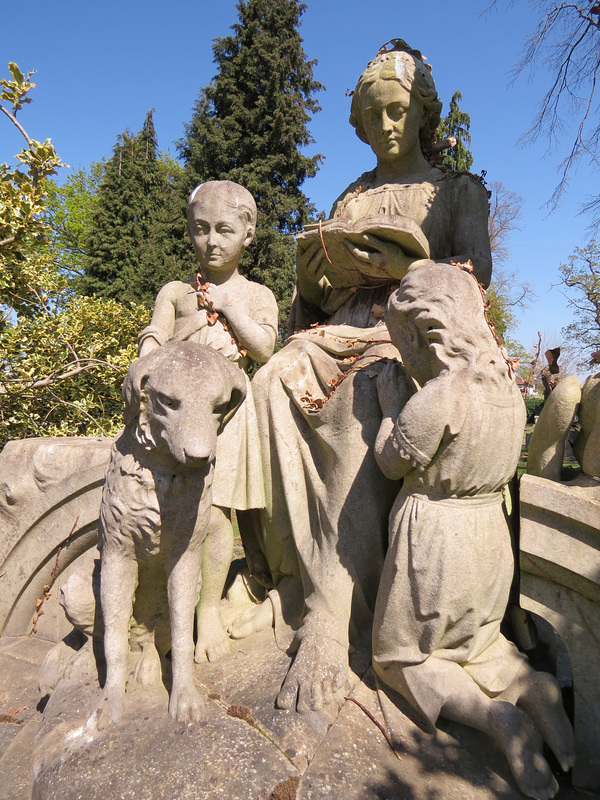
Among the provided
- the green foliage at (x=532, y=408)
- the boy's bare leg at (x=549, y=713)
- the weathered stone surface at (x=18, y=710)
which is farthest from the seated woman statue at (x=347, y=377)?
the weathered stone surface at (x=18, y=710)

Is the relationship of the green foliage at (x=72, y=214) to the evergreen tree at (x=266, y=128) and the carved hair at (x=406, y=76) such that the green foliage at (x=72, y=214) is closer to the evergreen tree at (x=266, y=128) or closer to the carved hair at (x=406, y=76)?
the evergreen tree at (x=266, y=128)

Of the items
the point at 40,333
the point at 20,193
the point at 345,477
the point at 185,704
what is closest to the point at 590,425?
the point at 345,477

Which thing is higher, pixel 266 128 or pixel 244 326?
pixel 266 128

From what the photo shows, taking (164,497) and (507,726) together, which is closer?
(507,726)

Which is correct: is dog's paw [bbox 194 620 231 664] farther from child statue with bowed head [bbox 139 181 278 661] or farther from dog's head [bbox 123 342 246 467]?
dog's head [bbox 123 342 246 467]

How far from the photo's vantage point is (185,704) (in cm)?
198

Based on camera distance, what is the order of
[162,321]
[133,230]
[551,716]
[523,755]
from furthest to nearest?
[133,230] < [162,321] < [551,716] < [523,755]

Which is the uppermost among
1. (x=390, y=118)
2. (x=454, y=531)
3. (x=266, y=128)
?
(x=266, y=128)

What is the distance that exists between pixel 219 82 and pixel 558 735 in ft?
53.7

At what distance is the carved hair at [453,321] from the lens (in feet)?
6.48

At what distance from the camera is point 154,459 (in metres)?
2.00

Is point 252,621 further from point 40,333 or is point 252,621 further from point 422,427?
point 40,333

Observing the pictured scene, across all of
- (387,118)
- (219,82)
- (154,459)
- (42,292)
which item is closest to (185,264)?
(219,82)

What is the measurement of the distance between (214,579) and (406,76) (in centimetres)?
283
